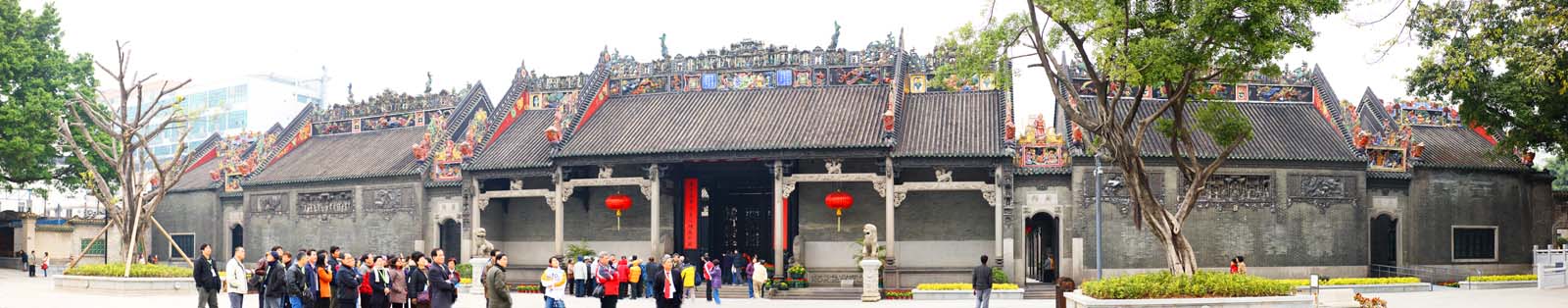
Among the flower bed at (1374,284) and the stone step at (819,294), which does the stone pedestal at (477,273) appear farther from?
the flower bed at (1374,284)

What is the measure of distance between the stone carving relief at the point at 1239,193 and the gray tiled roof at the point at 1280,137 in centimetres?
60

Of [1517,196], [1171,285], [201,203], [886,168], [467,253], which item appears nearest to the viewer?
[1171,285]

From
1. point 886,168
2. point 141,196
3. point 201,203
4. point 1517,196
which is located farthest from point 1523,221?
point 201,203

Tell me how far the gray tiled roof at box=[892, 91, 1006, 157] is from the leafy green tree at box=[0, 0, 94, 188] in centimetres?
2173

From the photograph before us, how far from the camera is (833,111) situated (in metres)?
31.0

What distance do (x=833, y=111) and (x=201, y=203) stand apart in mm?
19213

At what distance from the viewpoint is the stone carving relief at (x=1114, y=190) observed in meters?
28.7

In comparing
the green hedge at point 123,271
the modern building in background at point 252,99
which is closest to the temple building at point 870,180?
the green hedge at point 123,271

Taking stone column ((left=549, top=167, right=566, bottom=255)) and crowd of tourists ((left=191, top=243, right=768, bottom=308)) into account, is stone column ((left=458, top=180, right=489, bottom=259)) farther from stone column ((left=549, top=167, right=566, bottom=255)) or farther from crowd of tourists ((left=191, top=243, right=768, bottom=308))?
crowd of tourists ((left=191, top=243, right=768, bottom=308))

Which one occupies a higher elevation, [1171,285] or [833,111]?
[833,111]

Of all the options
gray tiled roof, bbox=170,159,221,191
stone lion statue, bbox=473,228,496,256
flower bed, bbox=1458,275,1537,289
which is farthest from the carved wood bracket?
gray tiled roof, bbox=170,159,221,191

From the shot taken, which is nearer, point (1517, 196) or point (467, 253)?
point (1517, 196)

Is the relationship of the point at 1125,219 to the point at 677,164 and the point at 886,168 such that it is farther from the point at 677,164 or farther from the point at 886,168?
the point at 677,164

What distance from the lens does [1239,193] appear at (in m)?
29.0
